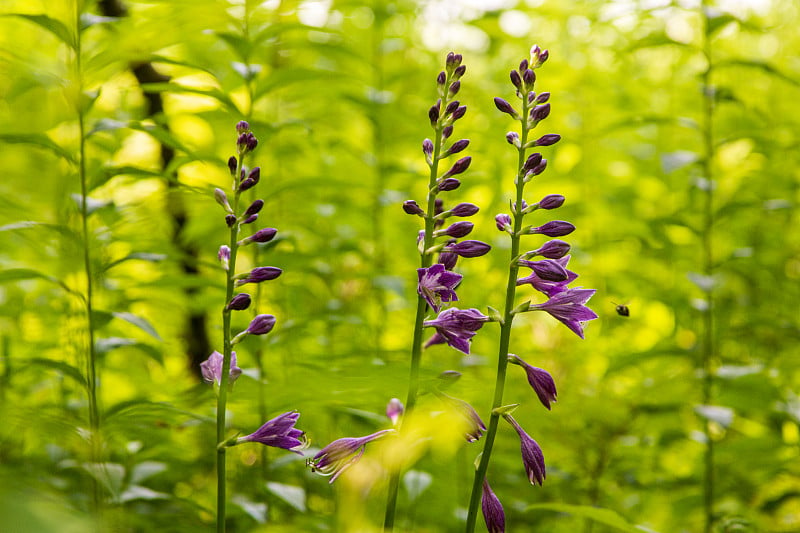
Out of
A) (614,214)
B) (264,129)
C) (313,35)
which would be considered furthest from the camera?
(313,35)

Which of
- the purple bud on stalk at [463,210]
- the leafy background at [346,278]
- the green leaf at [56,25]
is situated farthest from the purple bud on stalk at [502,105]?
the green leaf at [56,25]

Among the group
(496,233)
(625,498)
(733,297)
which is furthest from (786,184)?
(625,498)

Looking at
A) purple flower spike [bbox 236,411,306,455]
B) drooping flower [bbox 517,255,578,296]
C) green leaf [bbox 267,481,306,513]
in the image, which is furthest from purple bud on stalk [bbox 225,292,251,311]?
green leaf [bbox 267,481,306,513]

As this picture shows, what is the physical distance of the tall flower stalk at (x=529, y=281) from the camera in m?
1.29

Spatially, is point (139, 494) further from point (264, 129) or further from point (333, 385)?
point (333, 385)

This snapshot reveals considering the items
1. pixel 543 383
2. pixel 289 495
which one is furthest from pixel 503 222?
pixel 289 495

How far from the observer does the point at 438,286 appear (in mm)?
1350

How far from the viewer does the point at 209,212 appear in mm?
3242

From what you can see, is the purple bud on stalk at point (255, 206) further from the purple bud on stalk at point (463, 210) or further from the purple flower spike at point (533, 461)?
the purple flower spike at point (533, 461)

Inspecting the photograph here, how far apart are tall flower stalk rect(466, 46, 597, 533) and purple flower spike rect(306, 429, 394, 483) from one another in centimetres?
25

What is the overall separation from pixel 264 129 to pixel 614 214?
3.20 metres

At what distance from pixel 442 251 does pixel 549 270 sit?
9.6 inches

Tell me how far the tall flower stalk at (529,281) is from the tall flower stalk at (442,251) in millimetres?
84

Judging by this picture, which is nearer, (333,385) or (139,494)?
(333,385)
